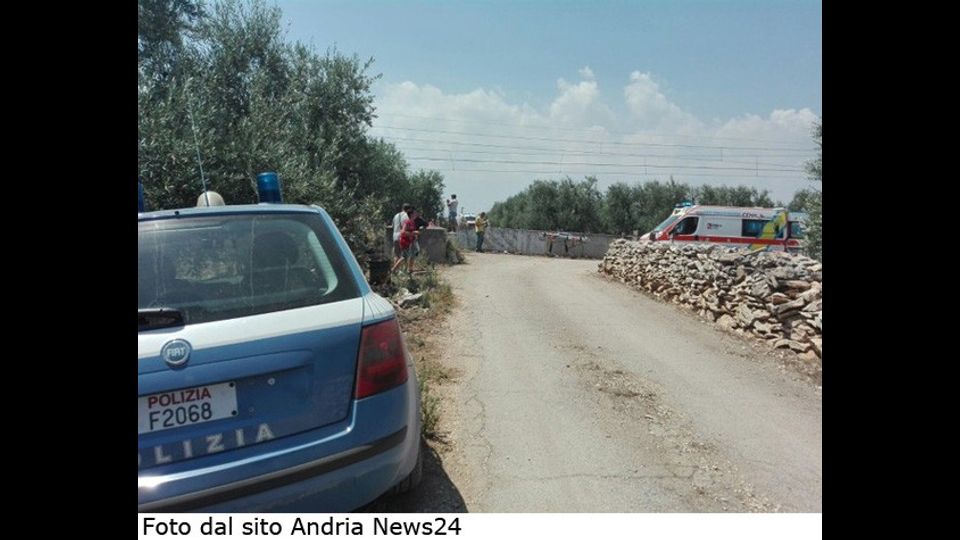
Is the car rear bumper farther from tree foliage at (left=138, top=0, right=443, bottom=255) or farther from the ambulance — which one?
the ambulance

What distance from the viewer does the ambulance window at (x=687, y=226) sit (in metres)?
19.7

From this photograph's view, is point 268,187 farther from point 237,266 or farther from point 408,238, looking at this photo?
point 408,238

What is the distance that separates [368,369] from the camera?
2.37 metres

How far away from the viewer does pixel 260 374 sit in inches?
85.2

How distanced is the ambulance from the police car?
1802 centimetres

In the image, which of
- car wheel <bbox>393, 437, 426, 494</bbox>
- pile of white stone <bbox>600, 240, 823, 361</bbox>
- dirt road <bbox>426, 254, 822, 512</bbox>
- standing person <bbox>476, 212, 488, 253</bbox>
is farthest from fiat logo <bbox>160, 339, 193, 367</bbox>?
standing person <bbox>476, 212, 488, 253</bbox>

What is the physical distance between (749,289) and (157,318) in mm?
7939

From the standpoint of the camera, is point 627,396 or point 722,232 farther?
point 722,232

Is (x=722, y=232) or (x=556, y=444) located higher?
(x=722, y=232)
